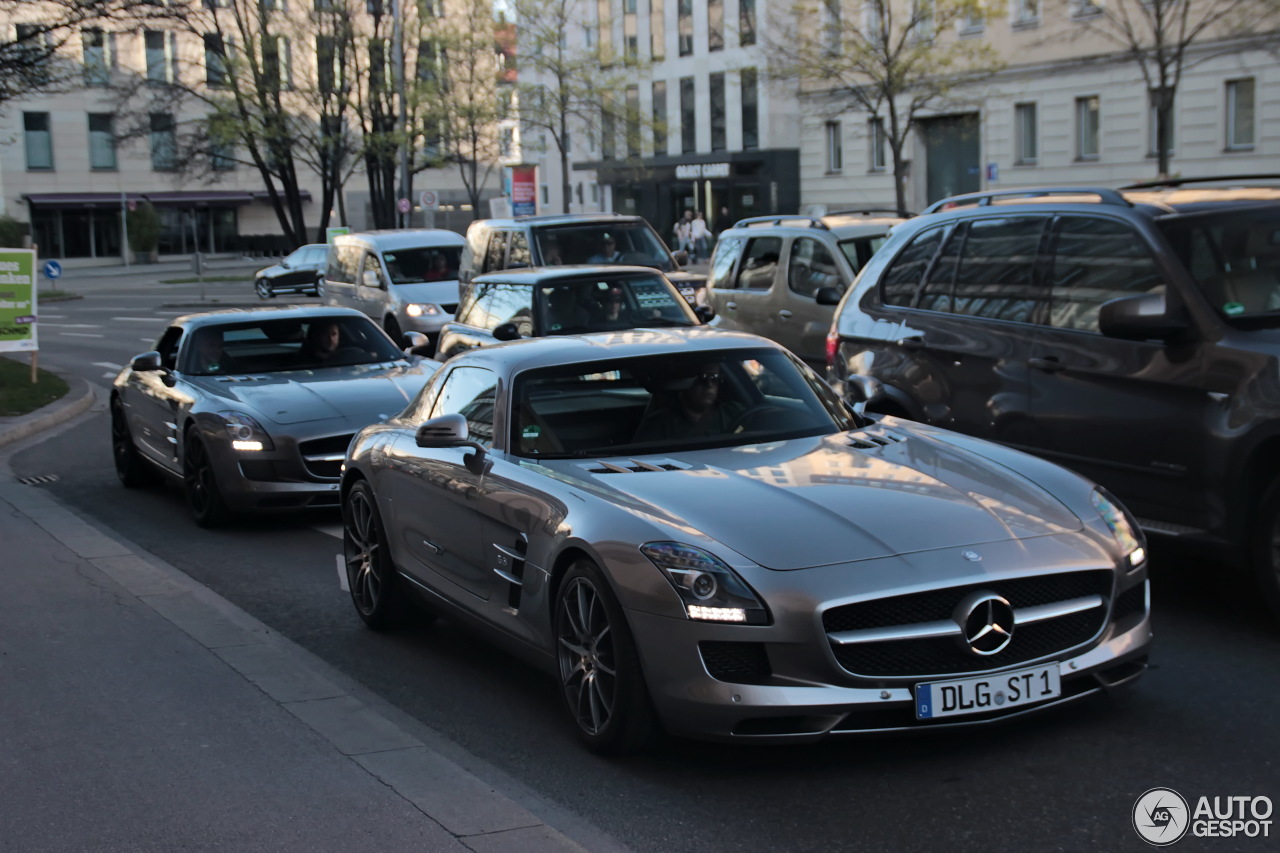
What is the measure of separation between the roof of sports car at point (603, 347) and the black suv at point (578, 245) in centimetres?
1144

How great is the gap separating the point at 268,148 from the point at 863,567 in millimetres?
47166

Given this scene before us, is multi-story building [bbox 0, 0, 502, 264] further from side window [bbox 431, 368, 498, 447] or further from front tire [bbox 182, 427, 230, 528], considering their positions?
side window [bbox 431, 368, 498, 447]

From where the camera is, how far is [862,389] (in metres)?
8.94

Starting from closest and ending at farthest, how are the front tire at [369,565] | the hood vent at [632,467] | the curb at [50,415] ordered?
the hood vent at [632,467]
the front tire at [369,565]
the curb at [50,415]

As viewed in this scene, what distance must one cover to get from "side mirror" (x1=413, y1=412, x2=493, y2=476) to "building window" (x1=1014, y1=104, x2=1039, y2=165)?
43218mm

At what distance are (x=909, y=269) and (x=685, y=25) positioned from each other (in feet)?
185

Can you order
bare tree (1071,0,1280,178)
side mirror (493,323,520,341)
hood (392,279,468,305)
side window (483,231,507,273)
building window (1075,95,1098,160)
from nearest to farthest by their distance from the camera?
side mirror (493,323,520,341)
side window (483,231,507,273)
hood (392,279,468,305)
bare tree (1071,0,1280,178)
building window (1075,95,1098,160)

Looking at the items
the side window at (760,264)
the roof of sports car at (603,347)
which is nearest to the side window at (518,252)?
the side window at (760,264)

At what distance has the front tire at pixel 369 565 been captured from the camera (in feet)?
23.5

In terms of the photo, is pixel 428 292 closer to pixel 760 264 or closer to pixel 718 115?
pixel 760 264

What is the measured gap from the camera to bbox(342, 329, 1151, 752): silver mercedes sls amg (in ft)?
15.4

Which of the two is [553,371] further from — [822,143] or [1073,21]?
[822,143]

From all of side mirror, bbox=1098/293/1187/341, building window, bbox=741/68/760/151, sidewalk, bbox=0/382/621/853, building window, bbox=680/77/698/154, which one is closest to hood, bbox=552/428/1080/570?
sidewalk, bbox=0/382/621/853

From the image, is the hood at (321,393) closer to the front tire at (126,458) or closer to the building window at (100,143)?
the front tire at (126,458)
